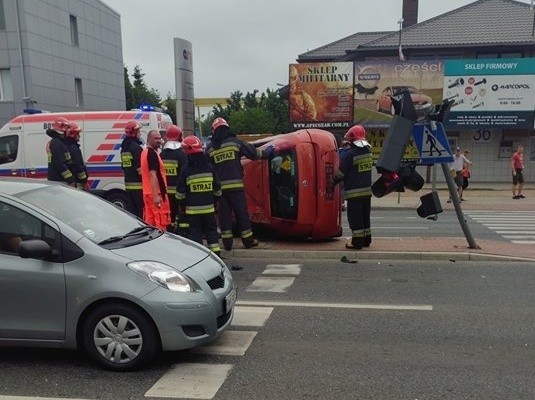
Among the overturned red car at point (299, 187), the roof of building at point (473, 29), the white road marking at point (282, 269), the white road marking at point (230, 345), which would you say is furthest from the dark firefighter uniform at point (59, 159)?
the roof of building at point (473, 29)

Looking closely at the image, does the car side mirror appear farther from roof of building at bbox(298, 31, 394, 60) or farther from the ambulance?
roof of building at bbox(298, 31, 394, 60)

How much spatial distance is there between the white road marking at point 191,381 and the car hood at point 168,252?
0.81 meters

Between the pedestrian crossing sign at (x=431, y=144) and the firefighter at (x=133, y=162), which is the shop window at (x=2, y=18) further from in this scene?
the pedestrian crossing sign at (x=431, y=144)

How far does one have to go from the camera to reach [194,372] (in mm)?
4176

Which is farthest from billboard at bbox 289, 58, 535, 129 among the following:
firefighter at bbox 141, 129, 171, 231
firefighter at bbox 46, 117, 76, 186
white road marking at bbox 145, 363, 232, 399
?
white road marking at bbox 145, 363, 232, 399

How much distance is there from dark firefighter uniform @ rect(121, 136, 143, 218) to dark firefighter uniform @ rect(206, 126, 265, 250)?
124 cm

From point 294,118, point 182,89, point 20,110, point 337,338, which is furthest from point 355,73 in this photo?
point 337,338

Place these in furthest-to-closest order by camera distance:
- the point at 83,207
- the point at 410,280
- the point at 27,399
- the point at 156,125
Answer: the point at 156,125 < the point at 410,280 < the point at 83,207 < the point at 27,399

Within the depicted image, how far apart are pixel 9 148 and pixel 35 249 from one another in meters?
9.91

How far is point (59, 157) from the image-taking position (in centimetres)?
877

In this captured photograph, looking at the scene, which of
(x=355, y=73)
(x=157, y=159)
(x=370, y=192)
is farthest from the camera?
(x=355, y=73)

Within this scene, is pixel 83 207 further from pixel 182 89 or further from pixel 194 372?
pixel 182 89

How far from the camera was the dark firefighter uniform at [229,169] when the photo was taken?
8.10m

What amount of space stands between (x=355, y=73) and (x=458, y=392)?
844 inches
